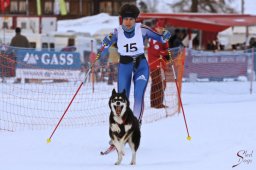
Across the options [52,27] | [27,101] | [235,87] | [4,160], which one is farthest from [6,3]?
[4,160]

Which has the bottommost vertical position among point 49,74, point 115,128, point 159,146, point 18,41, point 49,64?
point 49,74

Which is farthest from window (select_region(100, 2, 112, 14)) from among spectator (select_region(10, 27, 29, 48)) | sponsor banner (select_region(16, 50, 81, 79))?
sponsor banner (select_region(16, 50, 81, 79))

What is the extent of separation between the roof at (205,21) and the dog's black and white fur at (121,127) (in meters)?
16.1

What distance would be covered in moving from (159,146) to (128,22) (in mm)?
1447

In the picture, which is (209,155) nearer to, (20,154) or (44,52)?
(20,154)

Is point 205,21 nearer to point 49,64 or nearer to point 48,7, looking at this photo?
point 49,64

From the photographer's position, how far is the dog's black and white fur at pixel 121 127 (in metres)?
6.92

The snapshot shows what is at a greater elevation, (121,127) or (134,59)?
(134,59)

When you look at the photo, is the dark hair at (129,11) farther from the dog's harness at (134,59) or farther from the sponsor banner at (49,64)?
the sponsor banner at (49,64)

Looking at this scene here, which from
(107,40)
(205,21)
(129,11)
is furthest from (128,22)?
(205,21)

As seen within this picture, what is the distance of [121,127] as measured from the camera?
6.95m

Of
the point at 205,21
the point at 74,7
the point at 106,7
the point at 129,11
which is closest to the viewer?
the point at 129,11

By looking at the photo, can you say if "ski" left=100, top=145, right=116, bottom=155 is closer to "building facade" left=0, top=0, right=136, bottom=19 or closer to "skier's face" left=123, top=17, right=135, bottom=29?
"skier's face" left=123, top=17, right=135, bottom=29

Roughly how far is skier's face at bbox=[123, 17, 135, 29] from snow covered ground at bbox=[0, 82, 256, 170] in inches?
53.9
